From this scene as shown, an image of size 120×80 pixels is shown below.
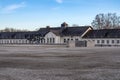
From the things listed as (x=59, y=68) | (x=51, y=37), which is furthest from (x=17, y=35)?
(x=59, y=68)

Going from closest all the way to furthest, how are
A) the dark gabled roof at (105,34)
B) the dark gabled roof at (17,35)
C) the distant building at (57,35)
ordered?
the dark gabled roof at (105,34), the distant building at (57,35), the dark gabled roof at (17,35)

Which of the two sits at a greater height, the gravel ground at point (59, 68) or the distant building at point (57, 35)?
the distant building at point (57, 35)

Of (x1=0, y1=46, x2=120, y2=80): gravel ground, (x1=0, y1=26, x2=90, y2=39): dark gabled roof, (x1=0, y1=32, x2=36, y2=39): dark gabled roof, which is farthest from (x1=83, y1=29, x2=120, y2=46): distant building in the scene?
(x1=0, y1=46, x2=120, y2=80): gravel ground

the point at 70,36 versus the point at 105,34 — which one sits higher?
the point at 105,34

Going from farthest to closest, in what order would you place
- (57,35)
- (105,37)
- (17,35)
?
(17,35), (57,35), (105,37)

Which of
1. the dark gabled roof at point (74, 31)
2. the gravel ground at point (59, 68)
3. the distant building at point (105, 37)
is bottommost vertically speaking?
the gravel ground at point (59, 68)

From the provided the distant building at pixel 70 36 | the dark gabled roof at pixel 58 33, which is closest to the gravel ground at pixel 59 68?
the distant building at pixel 70 36

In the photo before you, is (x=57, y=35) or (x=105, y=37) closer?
(x=105, y=37)

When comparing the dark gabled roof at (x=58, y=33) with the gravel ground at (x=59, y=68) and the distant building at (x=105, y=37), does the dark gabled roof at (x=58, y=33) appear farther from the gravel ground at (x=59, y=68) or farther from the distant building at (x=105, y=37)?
the gravel ground at (x=59, y=68)

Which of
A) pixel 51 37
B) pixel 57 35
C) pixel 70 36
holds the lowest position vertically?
pixel 51 37

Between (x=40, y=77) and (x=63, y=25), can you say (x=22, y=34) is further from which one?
(x=40, y=77)

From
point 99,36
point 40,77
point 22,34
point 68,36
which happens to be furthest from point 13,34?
point 40,77

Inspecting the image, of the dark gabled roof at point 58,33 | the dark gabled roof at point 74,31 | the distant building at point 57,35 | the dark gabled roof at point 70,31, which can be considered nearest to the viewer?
the distant building at point 57,35

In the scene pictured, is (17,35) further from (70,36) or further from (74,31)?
(74,31)
